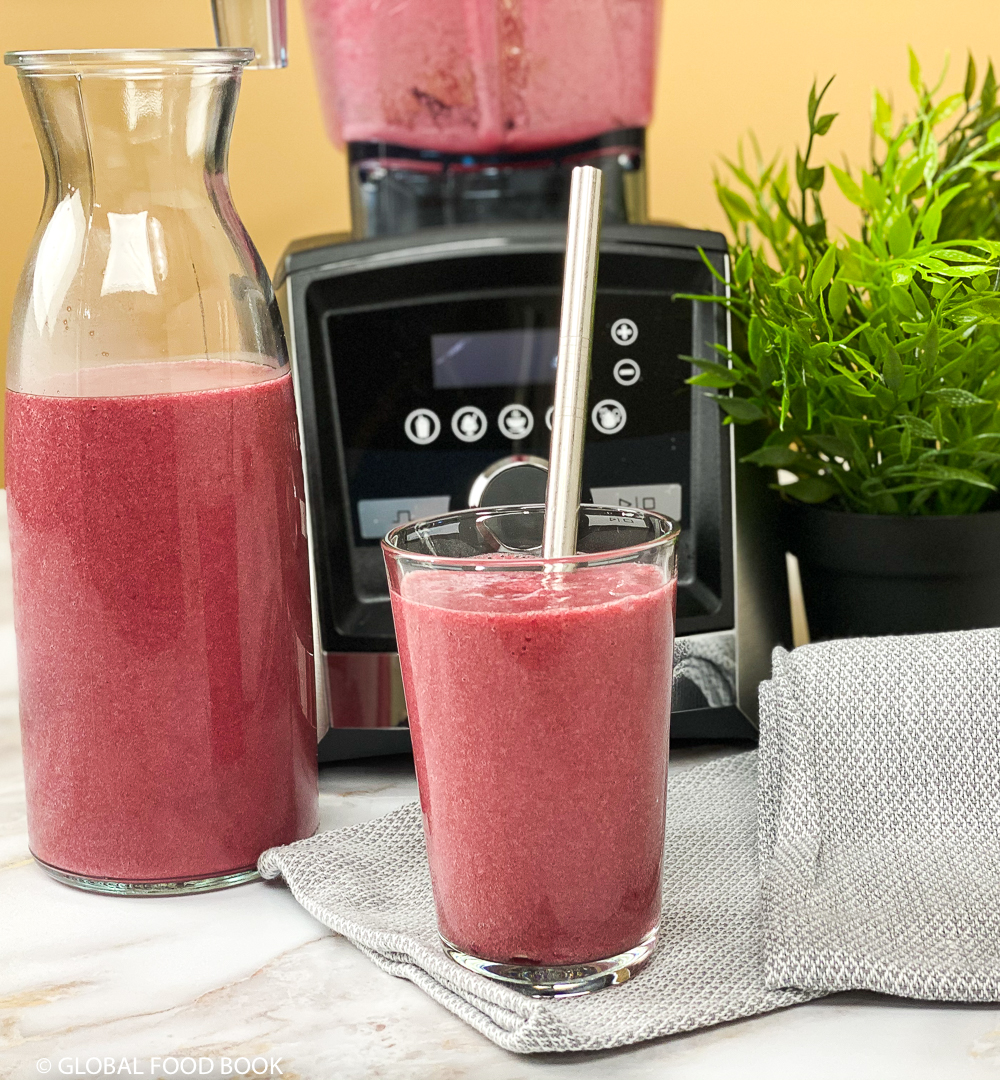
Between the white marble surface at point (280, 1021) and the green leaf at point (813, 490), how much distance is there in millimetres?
323

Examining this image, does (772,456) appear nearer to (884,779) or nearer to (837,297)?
(837,297)

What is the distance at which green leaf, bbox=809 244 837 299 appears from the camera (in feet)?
2.15

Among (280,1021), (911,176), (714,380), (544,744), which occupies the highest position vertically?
(911,176)

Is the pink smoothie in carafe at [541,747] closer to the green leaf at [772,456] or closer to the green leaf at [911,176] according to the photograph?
the green leaf at [772,456]

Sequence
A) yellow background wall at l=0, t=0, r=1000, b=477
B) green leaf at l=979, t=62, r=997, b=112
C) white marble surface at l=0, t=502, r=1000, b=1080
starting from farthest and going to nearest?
yellow background wall at l=0, t=0, r=1000, b=477 < green leaf at l=979, t=62, r=997, b=112 < white marble surface at l=0, t=502, r=1000, b=1080

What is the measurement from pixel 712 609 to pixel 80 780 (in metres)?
0.33

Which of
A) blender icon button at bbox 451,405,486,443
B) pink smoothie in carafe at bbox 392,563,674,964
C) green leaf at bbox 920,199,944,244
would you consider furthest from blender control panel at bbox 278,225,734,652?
pink smoothie in carafe at bbox 392,563,674,964

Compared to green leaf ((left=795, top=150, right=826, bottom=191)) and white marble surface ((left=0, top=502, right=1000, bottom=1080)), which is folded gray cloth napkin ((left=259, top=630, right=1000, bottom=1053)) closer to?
white marble surface ((left=0, top=502, right=1000, bottom=1080))

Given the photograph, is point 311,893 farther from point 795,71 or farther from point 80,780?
point 795,71

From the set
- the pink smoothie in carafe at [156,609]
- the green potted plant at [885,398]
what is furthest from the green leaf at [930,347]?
the pink smoothie in carafe at [156,609]

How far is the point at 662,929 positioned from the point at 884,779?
0.43 ft

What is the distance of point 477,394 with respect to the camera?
0.71 m

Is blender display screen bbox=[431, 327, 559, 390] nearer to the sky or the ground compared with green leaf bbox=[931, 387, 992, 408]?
nearer to the sky

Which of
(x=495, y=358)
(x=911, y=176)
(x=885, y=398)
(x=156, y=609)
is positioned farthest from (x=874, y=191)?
(x=156, y=609)
